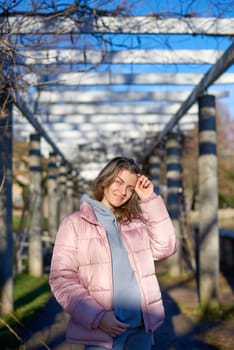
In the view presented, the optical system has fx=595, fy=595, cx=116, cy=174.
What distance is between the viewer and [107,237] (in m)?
2.65

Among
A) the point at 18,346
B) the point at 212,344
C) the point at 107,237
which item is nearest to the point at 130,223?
the point at 107,237

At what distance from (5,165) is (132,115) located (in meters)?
6.81

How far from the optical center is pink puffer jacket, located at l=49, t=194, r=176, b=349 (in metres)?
2.51

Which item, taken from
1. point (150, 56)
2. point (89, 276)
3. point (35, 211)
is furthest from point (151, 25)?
point (35, 211)

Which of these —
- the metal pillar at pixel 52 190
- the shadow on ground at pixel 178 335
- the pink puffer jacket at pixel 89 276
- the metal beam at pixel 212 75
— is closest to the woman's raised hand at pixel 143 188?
the pink puffer jacket at pixel 89 276

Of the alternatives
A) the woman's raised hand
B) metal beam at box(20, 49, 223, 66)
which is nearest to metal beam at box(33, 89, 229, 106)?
metal beam at box(20, 49, 223, 66)

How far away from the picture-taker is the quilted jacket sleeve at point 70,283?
2.47 meters

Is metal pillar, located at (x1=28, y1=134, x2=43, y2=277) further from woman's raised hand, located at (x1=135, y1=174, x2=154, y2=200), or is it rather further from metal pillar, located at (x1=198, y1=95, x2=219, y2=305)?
woman's raised hand, located at (x1=135, y1=174, x2=154, y2=200)

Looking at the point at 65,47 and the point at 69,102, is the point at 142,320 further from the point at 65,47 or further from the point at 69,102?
the point at 69,102

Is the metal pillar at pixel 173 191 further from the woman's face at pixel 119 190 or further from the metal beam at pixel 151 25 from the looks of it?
the woman's face at pixel 119 190

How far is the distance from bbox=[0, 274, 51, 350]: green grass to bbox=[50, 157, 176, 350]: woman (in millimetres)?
3096

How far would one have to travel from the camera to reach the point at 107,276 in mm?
2580

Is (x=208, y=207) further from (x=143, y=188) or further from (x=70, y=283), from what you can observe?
(x=70, y=283)

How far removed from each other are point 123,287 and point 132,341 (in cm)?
25
